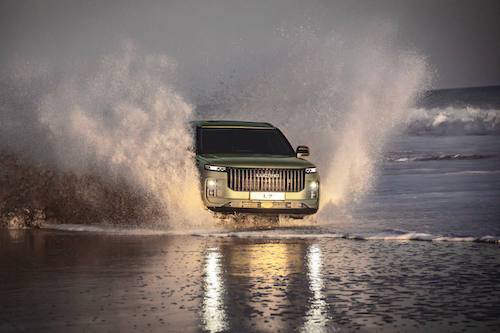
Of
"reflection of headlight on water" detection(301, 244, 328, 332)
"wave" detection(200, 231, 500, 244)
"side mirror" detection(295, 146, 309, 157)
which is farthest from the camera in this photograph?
"side mirror" detection(295, 146, 309, 157)

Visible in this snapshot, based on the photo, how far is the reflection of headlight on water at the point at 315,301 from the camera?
28.3ft

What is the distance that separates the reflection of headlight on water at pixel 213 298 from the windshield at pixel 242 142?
620 cm

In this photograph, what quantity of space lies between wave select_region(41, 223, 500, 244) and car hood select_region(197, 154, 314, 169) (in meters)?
1.08

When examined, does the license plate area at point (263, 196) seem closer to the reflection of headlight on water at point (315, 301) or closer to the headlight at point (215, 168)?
the headlight at point (215, 168)

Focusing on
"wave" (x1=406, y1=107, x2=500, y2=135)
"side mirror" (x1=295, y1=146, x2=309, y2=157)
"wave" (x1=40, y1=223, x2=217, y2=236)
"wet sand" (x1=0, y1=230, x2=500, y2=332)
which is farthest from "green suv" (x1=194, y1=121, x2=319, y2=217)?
"wave" (x1=406, y1=107, x2=500, y2=135)

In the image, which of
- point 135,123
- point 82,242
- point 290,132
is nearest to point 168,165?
point 135,123

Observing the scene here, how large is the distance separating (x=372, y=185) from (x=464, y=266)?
1744cm

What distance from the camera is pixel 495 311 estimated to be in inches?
370

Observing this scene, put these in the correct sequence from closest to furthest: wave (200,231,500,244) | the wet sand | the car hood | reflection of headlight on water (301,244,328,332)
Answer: reflection of headlight on water (301,244,328,332) < the wet sand < wave (200,231,500,244) < the car hood

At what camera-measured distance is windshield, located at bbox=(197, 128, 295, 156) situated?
1966 centimetres

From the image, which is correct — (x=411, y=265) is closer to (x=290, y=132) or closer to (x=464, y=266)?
(x=464, y=266)

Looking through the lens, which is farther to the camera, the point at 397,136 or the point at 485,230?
the point at 397,136

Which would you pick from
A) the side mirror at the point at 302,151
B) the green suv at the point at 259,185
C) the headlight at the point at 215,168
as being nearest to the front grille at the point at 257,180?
the green suv at the point at 259,185

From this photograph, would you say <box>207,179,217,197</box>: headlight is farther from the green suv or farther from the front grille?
the front grille
